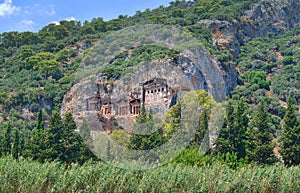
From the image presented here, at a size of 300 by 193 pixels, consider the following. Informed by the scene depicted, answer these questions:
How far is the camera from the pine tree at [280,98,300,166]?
1206 inches

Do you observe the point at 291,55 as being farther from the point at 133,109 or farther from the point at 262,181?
the point at 262,181

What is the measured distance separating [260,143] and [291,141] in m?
2.02

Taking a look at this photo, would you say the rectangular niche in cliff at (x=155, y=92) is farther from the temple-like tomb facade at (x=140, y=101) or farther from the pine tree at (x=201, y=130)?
the pine tree at (x=201, y=130)

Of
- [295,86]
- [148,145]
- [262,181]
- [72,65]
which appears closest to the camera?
[262,181]

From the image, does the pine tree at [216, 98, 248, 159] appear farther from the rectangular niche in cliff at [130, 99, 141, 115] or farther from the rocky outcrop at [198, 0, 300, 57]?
the rocky outcrop at [198, 0, 300, 57]

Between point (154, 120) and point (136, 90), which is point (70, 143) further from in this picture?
point (136, 90)

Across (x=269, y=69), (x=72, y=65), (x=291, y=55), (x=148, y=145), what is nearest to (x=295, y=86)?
(x=269, y=69)

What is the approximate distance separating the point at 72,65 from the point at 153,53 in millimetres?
18172

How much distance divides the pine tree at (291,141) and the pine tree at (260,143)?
868 millimetres

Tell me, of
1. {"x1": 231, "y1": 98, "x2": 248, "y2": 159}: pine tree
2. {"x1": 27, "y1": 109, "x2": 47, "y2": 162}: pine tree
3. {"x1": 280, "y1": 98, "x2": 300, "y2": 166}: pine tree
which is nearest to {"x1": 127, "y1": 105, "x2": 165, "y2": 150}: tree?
{"x1": 231, "y1": 98, "x2": 248, "y2": 159}: pine tree

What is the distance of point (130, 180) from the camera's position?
760 inches

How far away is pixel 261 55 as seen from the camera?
70.4 meters

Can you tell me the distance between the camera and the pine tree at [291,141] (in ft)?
101

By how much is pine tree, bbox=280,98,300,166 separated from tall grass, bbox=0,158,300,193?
935 centimetres
